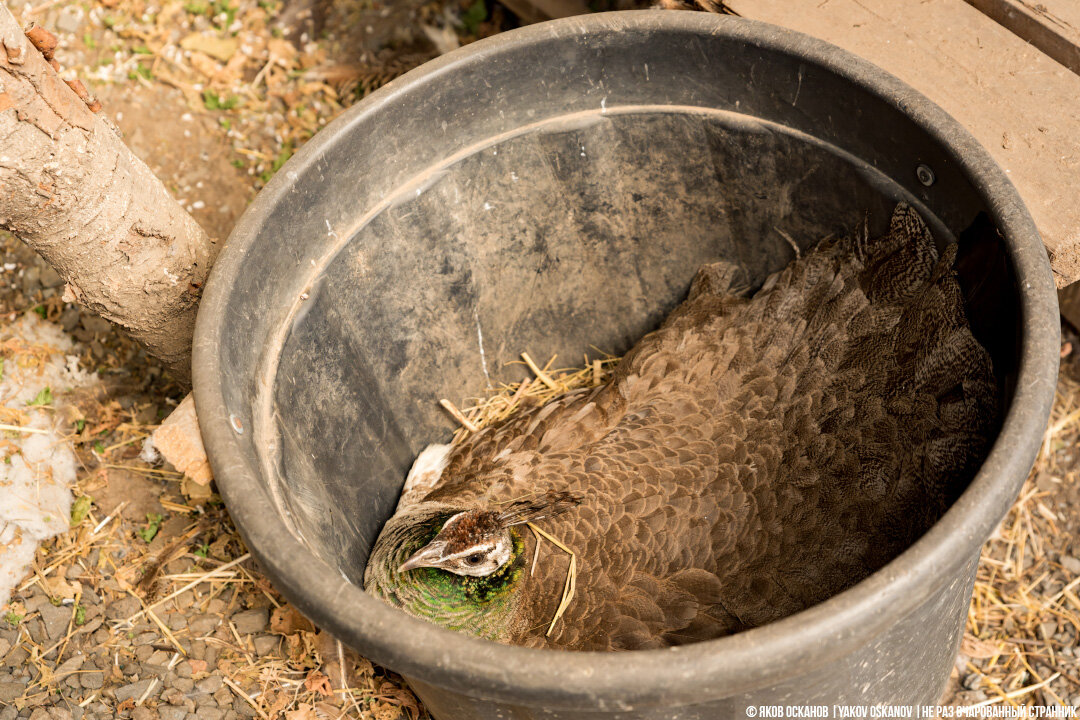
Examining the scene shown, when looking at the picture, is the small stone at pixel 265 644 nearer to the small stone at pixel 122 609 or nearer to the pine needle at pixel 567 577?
the small stone at pixel 122 609

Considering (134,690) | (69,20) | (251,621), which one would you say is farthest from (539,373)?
(69,20)

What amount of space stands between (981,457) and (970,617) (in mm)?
948

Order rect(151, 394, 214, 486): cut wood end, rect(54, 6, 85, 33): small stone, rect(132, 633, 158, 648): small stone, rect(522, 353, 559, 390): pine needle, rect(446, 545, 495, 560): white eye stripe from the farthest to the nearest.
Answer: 1. rect(54, 6, 85, 33): small stone
2. rect(522, 353, 559, 390): pine needle
3. rect(132, 633, 158, 648): small stone
4. rect(446, 545, 495, 560): white eye stripe
5. rect(151, 394, 214, 486): cut wood end

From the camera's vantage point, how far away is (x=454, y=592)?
1828 mm

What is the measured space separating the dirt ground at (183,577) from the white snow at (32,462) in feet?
0.12

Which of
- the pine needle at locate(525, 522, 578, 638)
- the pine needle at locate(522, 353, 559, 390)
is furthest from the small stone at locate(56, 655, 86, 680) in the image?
the pine needle at locate(522, 353, 559, 390)

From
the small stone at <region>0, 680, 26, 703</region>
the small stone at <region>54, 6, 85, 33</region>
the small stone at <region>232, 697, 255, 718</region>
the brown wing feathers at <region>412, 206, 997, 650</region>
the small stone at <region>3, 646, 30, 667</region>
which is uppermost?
the small stone at <region>54, 6, 85, 33</region>

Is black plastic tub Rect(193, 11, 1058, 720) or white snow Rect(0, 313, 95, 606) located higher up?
black plastic tub Rect(193, 11, 1058, 720)

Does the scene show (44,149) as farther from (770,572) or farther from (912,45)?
(912,45)

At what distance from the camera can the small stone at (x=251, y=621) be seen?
84.7 inches

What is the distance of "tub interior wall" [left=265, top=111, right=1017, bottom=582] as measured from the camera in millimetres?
1900

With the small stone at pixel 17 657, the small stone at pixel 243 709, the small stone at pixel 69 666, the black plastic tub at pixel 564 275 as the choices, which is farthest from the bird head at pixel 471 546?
the small stone at pixel 17 657

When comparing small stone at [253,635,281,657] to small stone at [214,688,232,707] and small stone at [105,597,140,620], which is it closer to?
small stone at [214,688,232,707]

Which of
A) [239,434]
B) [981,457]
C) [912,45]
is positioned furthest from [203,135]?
[981,457]
